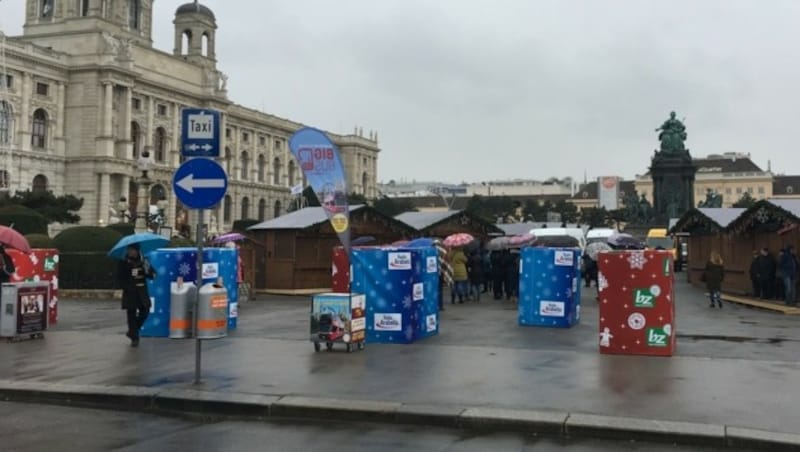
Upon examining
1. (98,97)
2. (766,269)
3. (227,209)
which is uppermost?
(98,97)

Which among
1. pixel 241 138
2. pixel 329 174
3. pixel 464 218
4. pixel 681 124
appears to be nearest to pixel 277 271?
pixel 464 218

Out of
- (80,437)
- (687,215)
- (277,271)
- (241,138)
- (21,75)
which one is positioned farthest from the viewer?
(241,138)

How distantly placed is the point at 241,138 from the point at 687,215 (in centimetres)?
9240

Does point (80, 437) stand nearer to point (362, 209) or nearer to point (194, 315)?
point (194, 315)

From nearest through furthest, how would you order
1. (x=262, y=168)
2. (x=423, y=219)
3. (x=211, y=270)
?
(x=211, y=270)
(x=423, y=219)
(x=262, y=168)

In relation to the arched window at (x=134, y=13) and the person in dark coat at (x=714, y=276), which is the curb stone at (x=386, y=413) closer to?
the person in dark coat at (x=714, y=276)

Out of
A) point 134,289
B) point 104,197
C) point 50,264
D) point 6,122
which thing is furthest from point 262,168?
point 134,289

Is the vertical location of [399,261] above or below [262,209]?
below

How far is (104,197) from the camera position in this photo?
7925 centimetres

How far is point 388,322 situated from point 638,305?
419 centimetres

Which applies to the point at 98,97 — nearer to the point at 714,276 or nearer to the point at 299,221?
the point at 299,221

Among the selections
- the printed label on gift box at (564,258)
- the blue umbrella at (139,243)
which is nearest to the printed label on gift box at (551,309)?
the printed label on gift box at (564,258)

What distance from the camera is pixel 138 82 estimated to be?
86.1m

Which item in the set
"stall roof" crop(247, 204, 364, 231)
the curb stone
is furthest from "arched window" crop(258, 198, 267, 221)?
the curb stone
